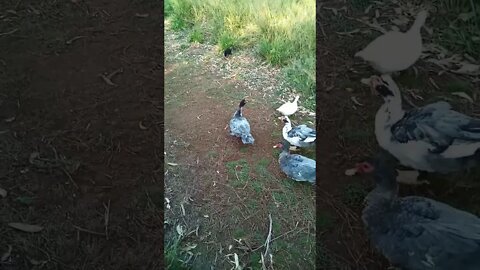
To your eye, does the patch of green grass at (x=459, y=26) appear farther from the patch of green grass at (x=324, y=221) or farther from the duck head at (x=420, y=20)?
the patch of green grass at (x=324, y=221)

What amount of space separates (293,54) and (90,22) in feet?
1.89

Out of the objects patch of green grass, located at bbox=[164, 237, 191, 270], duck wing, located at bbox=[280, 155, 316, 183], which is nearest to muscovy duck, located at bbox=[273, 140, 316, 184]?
→ duck wing, located at bbox=[280, 155, 316, 183]

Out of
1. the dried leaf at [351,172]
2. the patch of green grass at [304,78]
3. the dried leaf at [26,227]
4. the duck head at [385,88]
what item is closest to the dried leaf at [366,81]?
the duck head at [385,88]

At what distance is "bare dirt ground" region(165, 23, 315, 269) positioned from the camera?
1246 mm

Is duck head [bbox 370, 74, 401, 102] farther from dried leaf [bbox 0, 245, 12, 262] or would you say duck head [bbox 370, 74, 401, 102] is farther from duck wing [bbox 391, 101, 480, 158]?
dried leaf [bbox 0, 245, 12, 262]

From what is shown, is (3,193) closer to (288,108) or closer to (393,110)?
(288,108)

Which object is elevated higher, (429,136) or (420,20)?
(420,20)

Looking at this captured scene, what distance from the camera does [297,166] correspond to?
130cm

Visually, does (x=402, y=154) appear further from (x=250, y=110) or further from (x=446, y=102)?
(x=250, y=110)

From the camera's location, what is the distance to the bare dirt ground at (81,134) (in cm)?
124

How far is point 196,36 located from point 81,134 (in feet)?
1.30

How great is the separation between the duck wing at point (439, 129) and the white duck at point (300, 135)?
0.20 meters

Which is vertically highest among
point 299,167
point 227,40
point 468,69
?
point 227,40

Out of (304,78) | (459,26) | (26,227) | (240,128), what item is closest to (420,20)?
(459,26)
